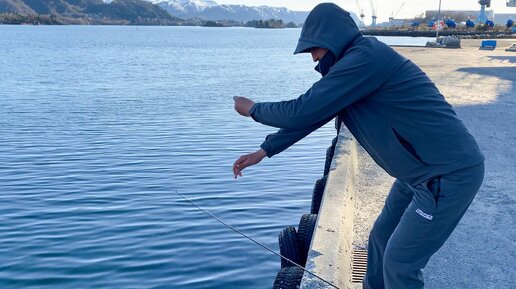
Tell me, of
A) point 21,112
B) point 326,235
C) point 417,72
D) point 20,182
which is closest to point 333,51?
point 417,72

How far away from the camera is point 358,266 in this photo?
5656 millimetres

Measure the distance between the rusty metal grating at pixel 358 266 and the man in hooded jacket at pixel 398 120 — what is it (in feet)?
5.03

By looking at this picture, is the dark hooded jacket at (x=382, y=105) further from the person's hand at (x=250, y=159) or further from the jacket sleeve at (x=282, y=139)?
the person's hand at (x=250, y=159)

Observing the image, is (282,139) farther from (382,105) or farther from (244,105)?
(382,105)

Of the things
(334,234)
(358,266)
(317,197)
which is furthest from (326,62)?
(317,197)

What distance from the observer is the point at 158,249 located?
30.5 feet

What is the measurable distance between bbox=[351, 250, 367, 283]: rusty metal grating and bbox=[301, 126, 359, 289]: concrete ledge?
0.15 ft

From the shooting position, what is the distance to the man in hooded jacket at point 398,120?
3.65m

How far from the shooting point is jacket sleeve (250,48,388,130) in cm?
361

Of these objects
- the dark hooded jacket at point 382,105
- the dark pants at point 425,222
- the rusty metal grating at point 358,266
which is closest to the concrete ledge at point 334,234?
the rusty metal grating at point 358,266

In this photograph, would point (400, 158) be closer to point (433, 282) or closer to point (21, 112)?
point (433, 282)

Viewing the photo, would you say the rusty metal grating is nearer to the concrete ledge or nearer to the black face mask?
the concrete ledge

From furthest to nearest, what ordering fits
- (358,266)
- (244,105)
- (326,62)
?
(358,266)
(244,105)
(326,62)

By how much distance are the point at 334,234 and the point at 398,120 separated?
220cm
